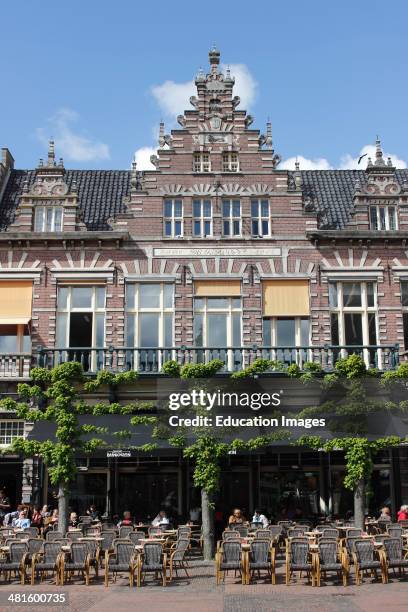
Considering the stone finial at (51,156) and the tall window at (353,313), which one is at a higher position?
the stone finial at (51,156)

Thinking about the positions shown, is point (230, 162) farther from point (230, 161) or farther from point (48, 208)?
point (48, 208)

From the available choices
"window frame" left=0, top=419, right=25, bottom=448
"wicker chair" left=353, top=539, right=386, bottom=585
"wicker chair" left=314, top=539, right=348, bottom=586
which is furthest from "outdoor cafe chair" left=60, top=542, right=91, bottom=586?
"window frame" left=0, top=419, right=25, bottom=448

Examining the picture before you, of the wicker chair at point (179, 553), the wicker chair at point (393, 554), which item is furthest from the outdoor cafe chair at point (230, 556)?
the wicker chair at point (393, 554)

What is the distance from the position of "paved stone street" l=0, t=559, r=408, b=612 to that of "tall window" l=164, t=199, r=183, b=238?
1350 centimetres

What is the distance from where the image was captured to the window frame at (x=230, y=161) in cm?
2822

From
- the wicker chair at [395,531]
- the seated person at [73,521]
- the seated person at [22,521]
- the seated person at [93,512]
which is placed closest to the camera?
the wicker chair at [395,531]

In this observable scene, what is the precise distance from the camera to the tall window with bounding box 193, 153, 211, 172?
92.5ft

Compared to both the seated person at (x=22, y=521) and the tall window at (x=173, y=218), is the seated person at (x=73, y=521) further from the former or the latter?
the tall window at (x=173, y=218)

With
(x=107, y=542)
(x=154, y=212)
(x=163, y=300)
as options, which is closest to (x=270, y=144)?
(x=154, y=212)

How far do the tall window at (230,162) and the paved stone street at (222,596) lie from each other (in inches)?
609

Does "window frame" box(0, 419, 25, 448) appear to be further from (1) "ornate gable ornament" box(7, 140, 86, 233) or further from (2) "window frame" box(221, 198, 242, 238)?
(2) "window frame" box(221, 198, 242, 238)

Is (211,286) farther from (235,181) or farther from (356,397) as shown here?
(356,397)

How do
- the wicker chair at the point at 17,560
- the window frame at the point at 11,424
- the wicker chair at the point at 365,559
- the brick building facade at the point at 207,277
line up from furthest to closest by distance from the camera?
1. the brick building facade at the point at 207,277
2. the window frame at the point at 11,424
3. the wicker chair at the point at 17,560
4. the wicker chair at the point at 365,559

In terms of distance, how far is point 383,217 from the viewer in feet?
91.7
